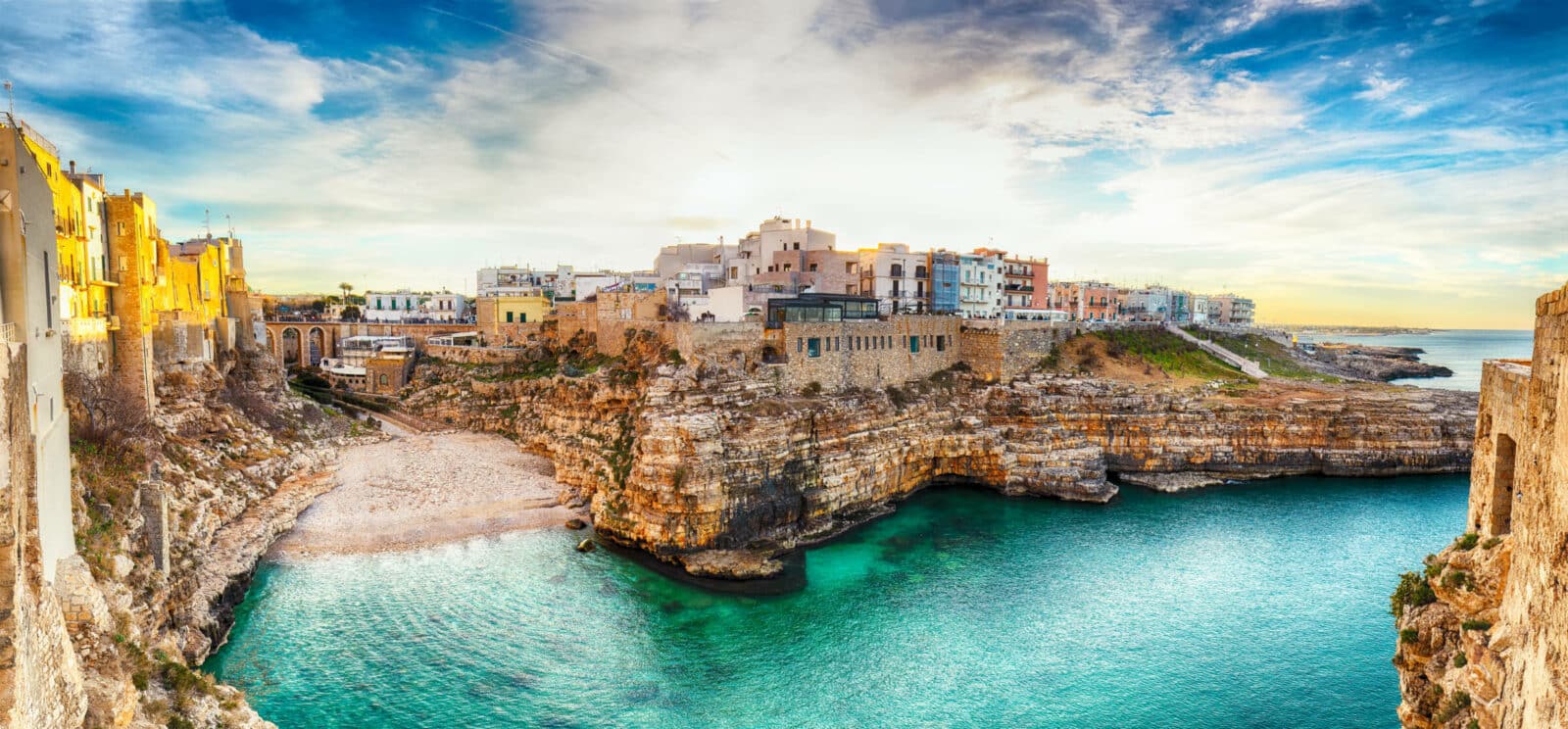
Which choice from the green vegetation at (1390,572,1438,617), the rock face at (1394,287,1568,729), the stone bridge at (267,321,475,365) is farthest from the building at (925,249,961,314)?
the green vegetation at (1390,572,1438,617)

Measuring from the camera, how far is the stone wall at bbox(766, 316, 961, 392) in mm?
35312

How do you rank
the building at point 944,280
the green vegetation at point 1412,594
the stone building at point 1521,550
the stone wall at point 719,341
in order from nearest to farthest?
the stone building at point 1521,550 → the green vegetation at point 1412,594 → the stone wall at point 719,341 → the building at point 944,280

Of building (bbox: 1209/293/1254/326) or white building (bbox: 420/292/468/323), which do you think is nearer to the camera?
white building (bbox: 420/292/468/323)

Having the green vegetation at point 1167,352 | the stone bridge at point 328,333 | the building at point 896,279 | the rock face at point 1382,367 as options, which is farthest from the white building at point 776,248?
the rock face at point 1382,367

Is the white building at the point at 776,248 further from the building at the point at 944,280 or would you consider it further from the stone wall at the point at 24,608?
the stone wall at the point at 24,608

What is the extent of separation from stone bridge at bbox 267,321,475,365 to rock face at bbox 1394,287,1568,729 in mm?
59616

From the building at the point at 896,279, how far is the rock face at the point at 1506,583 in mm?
37519

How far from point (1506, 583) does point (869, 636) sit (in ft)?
52.3

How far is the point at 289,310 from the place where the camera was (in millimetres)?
73438

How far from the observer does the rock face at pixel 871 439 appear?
2773cm

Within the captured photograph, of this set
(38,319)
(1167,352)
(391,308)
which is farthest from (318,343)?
(1167,352)

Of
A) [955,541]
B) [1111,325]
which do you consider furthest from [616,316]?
[1111,325]

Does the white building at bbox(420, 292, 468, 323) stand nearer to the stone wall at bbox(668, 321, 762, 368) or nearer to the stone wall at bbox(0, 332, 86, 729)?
the stone wall at bbox(668, 321, 762, 368)

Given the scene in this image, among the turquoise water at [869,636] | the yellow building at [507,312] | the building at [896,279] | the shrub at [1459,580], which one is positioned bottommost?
the turquoise water at [869,636]
